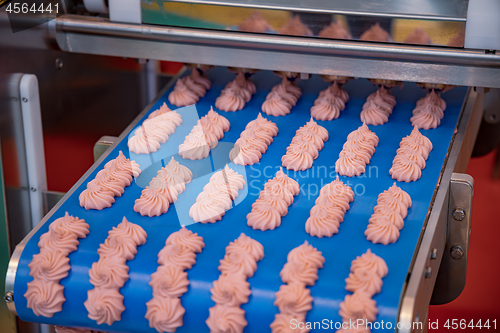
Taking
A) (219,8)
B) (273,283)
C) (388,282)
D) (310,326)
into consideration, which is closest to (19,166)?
(219,8)

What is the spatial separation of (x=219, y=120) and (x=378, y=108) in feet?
1.92

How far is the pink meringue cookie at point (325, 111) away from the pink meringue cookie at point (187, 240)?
0.78m

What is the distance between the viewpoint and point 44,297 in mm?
1538

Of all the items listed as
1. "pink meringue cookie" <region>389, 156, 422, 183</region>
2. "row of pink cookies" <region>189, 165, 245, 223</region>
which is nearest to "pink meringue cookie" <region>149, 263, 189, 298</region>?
"row of pink cookies" <region>189, 165, 245, 223</region>

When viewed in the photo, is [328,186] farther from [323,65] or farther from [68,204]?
[68,204]

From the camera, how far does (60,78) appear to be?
7.48 ft

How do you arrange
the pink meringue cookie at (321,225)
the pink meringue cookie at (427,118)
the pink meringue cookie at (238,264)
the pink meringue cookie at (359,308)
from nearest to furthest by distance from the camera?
the pink meringue cookie at (359,308)
the pink meringue cookie at (238,264)
the pink meringue cookie at (321,225)
the pink meringue cookie at (427,118)

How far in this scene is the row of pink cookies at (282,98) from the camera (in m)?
2.21

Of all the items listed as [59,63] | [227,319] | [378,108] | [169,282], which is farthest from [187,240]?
[59,63]

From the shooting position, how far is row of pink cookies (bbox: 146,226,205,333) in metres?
1.48

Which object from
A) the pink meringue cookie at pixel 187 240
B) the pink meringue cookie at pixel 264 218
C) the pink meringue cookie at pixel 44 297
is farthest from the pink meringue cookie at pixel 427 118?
the pink meringue cookie at pixel 44 297

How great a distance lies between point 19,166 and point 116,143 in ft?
1.11

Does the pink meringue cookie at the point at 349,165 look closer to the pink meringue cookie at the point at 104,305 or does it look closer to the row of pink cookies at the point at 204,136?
the row of pink cookies at the point at 204,136

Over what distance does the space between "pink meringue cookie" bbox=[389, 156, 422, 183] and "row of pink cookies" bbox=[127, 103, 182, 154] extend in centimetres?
80
